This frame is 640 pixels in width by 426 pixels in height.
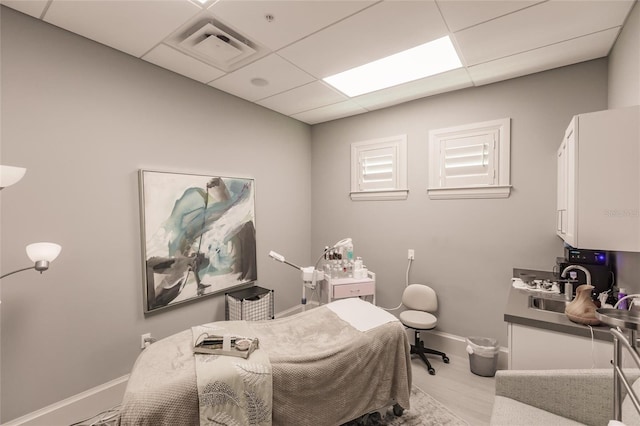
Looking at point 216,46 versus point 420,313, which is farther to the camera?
point 420,313

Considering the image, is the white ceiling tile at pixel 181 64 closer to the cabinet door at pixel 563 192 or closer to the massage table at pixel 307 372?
the massage table at pixel 307 372

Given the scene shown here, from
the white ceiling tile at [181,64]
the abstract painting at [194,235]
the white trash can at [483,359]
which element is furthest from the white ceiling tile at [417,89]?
the white trash can at [483,359]

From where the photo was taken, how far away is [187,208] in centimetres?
268

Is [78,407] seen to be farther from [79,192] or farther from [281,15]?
[281,15]

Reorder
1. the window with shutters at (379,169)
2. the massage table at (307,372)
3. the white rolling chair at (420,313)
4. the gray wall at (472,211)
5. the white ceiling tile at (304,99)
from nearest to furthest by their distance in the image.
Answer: the massage table at (307,372)
the gray wall at (472,211)
the white rolling chair at (420,313)
the white ceiling tile at (304,99)
the window with shutters at (379,169)

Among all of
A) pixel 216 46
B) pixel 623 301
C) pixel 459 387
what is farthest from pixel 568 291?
pixel 216 46

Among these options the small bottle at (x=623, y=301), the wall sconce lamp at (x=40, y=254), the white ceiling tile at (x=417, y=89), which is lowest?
the small bottle at (x=623, y=301)

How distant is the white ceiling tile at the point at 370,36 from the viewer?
1809mm

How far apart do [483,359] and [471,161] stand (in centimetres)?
183

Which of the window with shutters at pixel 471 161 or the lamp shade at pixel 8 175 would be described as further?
the window with shutters at pixel 471 161

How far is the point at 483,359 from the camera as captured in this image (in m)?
2.65

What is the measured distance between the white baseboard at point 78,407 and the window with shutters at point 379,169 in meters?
2.92

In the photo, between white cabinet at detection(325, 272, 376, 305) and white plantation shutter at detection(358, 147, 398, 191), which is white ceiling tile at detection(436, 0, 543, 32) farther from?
white cabinet at detection(325, 272, 376, 305)

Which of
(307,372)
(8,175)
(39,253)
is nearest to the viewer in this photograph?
(8,175)
